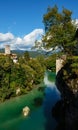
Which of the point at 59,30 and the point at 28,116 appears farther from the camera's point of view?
the point at 28,116

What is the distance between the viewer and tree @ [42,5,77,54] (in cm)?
3669

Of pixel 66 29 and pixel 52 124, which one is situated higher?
pixel 66 29

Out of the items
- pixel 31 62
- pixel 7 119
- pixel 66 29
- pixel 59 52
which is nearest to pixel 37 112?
pixel 7 119

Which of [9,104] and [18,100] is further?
[18,100]

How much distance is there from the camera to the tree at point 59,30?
36688 mm

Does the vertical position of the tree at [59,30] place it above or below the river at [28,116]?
above

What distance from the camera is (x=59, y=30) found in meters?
36.7

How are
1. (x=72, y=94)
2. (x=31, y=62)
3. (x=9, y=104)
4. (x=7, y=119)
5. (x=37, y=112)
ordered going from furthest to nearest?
(x=31, y=62) → (x=9, y=104) → (x=37, y=112) → (x=7, y=119) → (x=72, y=94)

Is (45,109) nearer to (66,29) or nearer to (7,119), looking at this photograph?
(7,119)

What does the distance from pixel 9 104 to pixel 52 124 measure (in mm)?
16139

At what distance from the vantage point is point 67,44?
3659cm

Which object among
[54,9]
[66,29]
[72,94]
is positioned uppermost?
[54,9]

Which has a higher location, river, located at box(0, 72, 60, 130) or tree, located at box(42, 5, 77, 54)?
tree, located at box(42, 5, 77, 54)

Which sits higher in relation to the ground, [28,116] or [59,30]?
[59,30]
